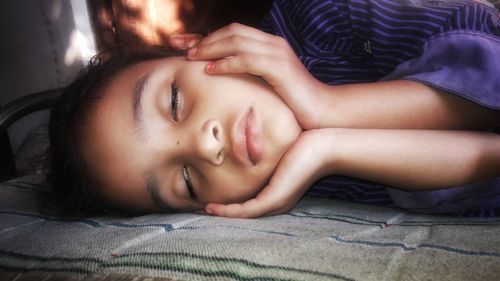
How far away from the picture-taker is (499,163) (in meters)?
0.81

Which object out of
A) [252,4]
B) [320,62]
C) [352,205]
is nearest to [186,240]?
[352,205]

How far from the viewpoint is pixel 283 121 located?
88cm

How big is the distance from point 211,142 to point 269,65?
0.20 meters

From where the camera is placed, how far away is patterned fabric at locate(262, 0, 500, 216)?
2.70ft

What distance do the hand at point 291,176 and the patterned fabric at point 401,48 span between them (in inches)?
8.9

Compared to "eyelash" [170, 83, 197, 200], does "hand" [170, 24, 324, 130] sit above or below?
above

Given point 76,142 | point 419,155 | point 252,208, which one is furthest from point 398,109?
point 76,142

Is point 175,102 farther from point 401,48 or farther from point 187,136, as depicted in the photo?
point 401,48

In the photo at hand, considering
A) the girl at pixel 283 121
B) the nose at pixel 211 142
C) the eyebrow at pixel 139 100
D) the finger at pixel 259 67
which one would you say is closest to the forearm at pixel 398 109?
the girl at pixel 283 121

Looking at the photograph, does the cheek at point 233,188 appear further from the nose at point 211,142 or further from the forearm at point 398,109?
the forearm at point 398,109

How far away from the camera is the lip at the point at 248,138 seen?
2.76 feet

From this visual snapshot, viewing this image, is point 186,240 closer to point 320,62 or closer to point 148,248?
point 148,248

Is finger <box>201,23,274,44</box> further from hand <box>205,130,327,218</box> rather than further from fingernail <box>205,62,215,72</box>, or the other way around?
hand <box>205,130,327,218</box>

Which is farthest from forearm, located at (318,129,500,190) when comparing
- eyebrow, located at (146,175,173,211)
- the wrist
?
eyebrow, located at (146,175,173,211)
